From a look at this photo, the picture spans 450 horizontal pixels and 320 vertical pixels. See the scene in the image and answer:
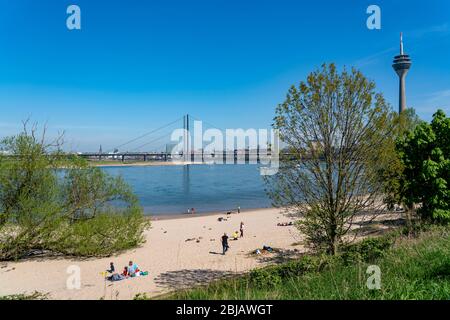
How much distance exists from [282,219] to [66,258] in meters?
22.2

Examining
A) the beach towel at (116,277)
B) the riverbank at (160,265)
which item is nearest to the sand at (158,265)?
the riverbank at (160,265)

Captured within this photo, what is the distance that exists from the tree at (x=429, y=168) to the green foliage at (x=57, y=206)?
16.7 m

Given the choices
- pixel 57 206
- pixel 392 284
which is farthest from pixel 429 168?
pixel 57 206

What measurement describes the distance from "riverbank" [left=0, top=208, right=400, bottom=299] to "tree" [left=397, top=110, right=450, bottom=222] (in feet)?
22.3

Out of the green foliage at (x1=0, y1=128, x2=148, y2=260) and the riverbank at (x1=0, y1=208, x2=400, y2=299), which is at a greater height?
the green foliage at (x1=0, y1=128, x2=148, y2=260)

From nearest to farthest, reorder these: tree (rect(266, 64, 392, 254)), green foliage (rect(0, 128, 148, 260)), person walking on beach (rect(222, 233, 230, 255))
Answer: tree (rect(266, 64, 392, 254)), green foliage (rect(0, 128, 148, 260)), person walking on beach (rect(222, 233, 230, 255))

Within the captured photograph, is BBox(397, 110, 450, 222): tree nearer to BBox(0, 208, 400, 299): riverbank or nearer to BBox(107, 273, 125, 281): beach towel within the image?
BBox(0, 208, 400, 299): riverbank

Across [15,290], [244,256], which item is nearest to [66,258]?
[15,290]

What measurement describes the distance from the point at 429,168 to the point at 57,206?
65.7 ft

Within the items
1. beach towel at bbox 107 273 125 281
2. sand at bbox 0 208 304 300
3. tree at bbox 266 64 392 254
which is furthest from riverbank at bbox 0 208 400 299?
tree at bbox 266 64 392 254

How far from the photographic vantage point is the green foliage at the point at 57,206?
1770cm

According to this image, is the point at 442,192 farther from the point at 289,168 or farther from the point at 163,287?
the point at 163,287

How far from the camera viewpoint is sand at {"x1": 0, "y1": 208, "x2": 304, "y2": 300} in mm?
14055

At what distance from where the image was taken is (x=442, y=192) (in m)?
15.1
